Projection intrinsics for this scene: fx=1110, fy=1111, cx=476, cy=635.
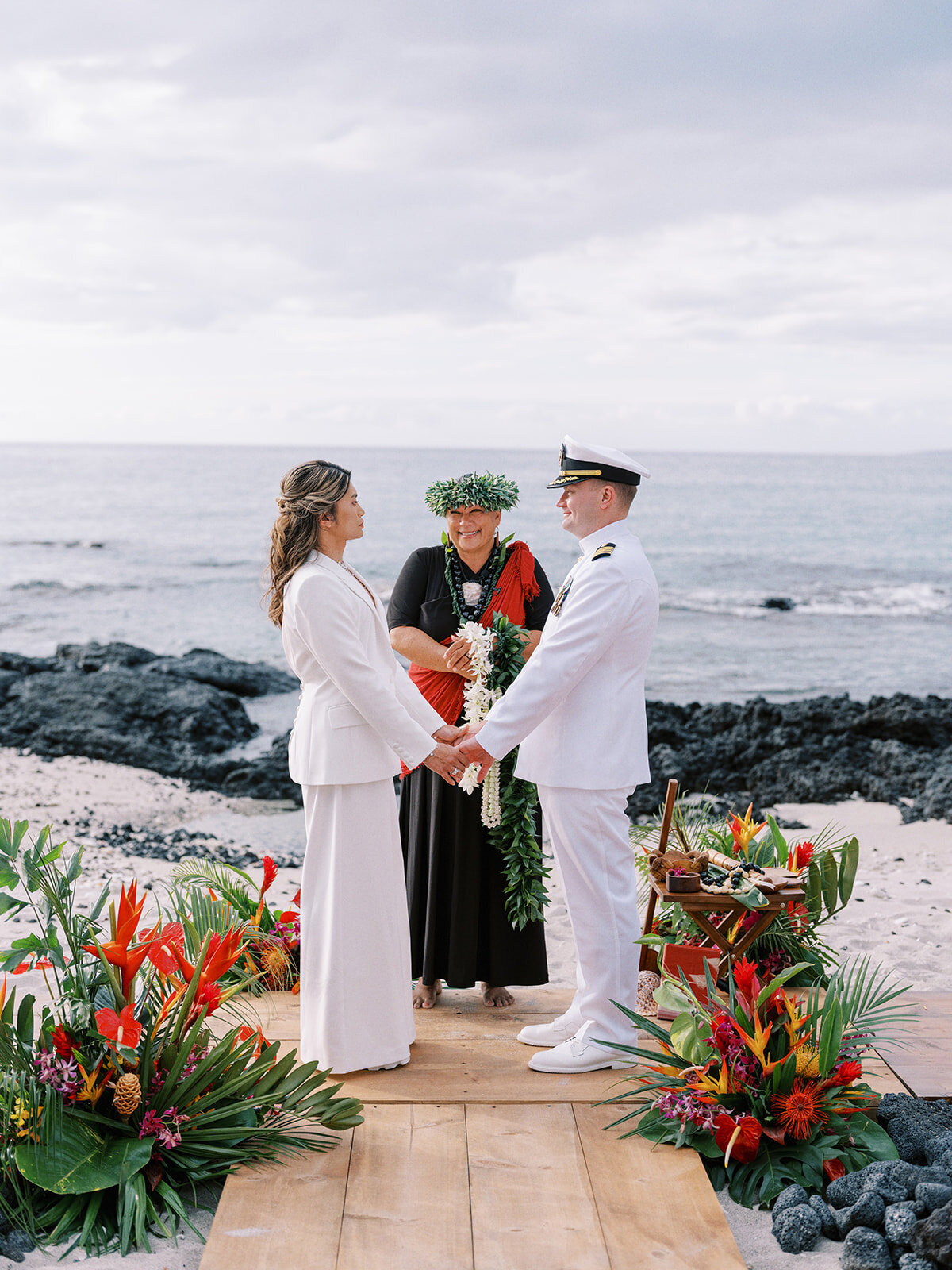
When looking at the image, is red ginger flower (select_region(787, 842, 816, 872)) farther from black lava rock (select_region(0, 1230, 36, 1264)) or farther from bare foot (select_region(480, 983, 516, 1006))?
black lava rock (select_region(0, 1230, 36, 1264))

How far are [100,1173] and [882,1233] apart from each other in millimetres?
2254

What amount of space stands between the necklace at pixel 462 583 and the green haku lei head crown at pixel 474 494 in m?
0.23

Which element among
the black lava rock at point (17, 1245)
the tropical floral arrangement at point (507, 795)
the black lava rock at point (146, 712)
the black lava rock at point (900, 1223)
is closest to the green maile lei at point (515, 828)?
the tropical floral arrangement at point (507, 795)

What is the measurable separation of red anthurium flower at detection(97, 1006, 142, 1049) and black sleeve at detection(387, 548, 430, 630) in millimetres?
2043

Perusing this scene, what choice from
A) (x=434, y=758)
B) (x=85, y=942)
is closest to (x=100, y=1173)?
(x=85, y=942)

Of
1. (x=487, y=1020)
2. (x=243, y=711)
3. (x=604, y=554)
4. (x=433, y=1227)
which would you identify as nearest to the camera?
(x=433, y=1227)

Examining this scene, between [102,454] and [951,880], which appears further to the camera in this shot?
[102,454]

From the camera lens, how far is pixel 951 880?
755cm

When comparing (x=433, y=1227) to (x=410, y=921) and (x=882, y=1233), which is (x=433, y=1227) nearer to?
(x=882, y=1233)

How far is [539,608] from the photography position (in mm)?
4969

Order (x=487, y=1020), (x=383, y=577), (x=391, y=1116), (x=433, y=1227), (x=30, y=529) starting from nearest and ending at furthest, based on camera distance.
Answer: (x=433, y=1227) < (x=391, y=1116) < (x=487, y=1020) < (x=383, y=577) < (x=30, y=529)

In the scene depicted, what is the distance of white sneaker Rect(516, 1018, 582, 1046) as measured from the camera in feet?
14.2

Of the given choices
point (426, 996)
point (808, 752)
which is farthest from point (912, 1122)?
point (808, 752)

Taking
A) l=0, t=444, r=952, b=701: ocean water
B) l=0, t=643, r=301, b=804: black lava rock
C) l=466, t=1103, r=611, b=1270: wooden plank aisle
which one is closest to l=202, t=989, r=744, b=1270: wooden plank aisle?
l=466, t=1103, r=611, b=1270: wooden plank aisle
